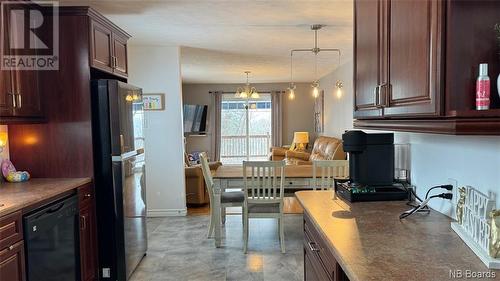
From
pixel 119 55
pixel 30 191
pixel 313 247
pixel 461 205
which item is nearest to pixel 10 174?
pixel 30 191

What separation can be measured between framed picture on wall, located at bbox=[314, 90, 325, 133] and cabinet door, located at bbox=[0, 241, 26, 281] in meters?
6.72

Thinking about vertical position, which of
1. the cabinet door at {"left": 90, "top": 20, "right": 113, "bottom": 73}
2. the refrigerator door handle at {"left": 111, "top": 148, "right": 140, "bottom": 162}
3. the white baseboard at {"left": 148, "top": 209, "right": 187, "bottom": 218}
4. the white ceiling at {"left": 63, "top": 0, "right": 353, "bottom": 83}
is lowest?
the white baseboard at {"left": 148, "top": 209, "right": 187, "bottom": 218}

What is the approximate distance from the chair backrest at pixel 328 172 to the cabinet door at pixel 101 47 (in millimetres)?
2221

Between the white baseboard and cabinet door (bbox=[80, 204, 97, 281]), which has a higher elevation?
cabinet door (bbox=[80, 204, 97, 281])

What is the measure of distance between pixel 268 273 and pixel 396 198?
5.15ft

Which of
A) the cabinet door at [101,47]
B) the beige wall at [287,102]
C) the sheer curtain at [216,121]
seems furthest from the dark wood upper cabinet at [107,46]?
the beige wall at [287,102]

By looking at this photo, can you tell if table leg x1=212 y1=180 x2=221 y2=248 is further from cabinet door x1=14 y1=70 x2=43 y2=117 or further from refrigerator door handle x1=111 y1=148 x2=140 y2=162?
cabinet door x1=14 y1=70 x2=43 y2=117

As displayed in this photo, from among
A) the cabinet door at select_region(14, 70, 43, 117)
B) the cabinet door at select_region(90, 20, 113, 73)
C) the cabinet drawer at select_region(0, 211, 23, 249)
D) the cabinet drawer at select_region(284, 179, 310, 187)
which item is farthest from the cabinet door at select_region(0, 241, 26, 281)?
the cabinet drawer at select_region(284, 179, 310, 187)

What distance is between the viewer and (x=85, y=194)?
104 inches

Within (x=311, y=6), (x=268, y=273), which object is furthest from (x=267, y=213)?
(x=311, y=6)

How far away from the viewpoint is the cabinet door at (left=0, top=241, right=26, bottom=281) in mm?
1781

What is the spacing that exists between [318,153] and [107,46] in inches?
181

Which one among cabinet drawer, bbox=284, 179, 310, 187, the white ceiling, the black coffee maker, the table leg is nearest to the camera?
the black coffee maker

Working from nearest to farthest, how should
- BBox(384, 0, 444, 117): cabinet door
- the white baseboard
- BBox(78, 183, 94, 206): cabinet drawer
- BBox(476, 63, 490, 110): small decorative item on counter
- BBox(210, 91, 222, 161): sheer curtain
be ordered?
BBox(476, 63, 490, 110): small decorative item on counter < BBox(384, 0, 444, 117): cabinet door < BBox(78, 183, 94, 206): cabinet drawer < the white baseboard < BBox(210, 91, 222, 161): sheer curtain
